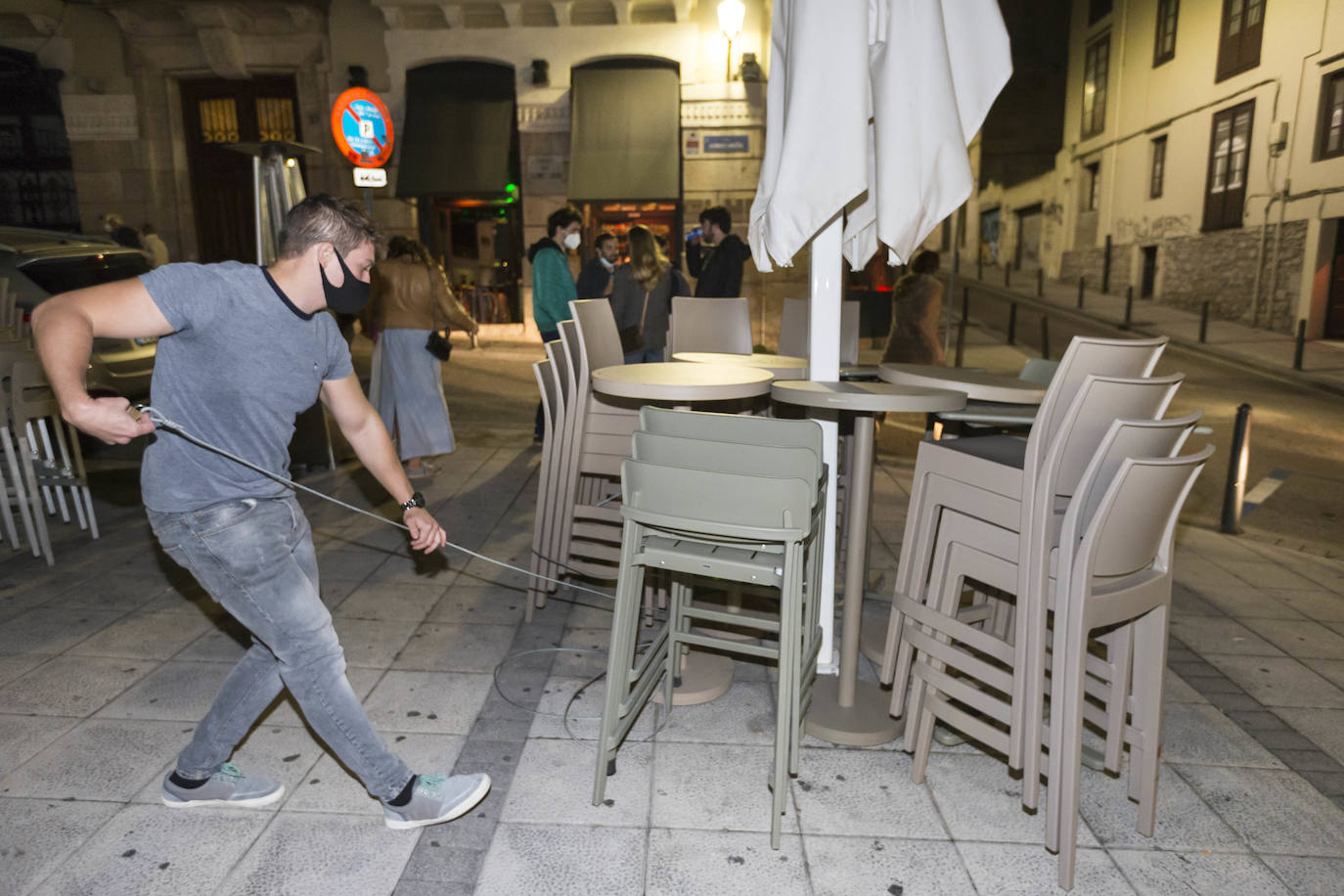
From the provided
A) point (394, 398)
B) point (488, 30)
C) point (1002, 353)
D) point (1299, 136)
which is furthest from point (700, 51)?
point (1299, 136)

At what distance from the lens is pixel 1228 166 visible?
59.1ft

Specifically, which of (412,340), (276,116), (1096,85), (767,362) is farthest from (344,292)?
(1096,85)

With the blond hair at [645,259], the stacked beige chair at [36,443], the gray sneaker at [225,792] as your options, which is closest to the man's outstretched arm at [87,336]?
the gray sneaker at [225,792]

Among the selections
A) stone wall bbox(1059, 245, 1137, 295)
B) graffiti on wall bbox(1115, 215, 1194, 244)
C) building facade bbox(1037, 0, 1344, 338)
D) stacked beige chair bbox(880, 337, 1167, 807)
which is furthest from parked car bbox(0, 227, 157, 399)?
stone wall bbox(1059, 245, 1137, 295)

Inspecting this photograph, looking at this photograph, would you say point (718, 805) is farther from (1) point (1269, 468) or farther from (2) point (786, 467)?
(1) point (1269, 468)

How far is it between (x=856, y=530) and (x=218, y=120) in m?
15.5

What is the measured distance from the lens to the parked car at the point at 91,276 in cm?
625

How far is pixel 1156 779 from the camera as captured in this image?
2.42 m

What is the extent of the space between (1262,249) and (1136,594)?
59.7ft

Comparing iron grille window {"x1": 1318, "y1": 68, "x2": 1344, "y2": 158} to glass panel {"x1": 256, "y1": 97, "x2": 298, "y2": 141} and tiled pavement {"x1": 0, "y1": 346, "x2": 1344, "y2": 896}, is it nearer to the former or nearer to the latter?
tiled pavement {"x1": 0, "y1": 346, "x2": 1344, "y2": 896}

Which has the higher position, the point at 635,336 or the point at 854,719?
the point at 635,336

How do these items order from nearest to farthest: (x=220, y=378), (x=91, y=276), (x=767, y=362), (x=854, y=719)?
(x=220, y=378), (x=854, y=719), (x=767, y=362), (x=91, y=276)

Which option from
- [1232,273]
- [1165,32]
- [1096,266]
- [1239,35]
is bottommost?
[1232,273]

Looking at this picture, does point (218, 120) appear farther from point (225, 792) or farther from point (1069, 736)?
point (1069, 736)
